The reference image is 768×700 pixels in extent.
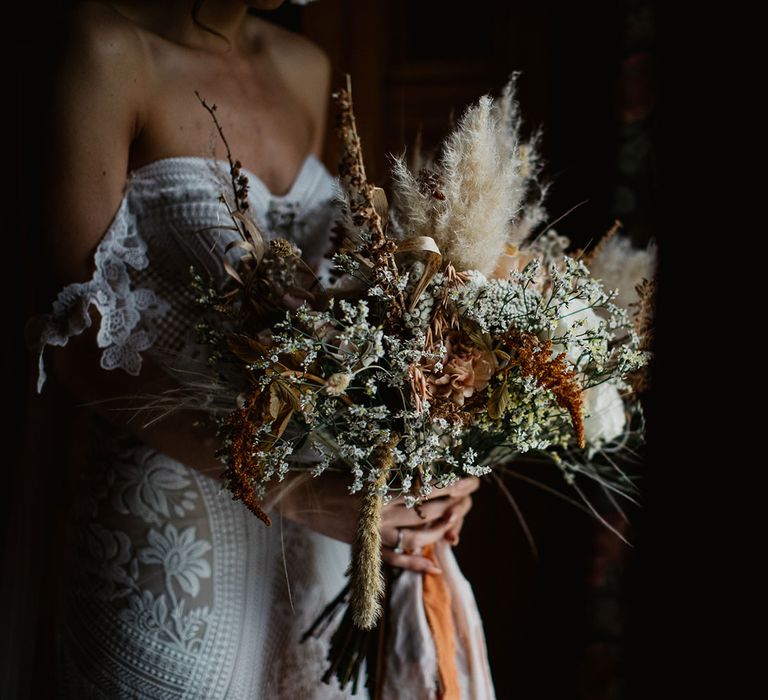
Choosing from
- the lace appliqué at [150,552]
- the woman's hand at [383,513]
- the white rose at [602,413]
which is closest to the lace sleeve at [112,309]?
the lace appliqué at [150,552]

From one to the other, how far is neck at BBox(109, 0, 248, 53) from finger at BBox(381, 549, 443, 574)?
2.84 feet

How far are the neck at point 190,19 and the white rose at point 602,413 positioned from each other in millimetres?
844

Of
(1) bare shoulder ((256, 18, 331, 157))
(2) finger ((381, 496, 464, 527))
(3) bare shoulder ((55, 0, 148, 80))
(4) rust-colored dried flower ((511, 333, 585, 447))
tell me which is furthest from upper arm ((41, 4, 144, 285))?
(4) rust-colored dried flower ((511, 333, 585, 447))

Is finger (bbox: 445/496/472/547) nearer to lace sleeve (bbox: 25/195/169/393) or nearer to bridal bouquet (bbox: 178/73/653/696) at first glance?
bridal bouquet (bbox: 178/73/653/696)

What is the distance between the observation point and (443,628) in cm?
103

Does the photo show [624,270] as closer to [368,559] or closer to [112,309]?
[368,559]

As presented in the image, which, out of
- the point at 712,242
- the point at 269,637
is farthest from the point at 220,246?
the point at 712,242

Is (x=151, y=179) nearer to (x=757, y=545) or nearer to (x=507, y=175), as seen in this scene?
(x=507, y=175)

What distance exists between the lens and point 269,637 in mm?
1145

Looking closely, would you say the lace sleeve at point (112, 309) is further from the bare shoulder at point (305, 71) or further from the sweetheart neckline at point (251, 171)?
the bare shoulder at point (305, 71)

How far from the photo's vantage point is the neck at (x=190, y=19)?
118cm

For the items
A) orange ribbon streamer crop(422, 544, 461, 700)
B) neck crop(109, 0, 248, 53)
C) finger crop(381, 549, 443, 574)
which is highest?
neck crop(109, 0, 248, 53)

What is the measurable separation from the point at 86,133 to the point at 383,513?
66cm

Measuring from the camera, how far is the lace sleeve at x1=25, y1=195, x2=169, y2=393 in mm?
1032
